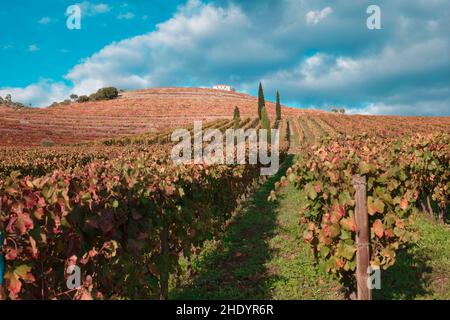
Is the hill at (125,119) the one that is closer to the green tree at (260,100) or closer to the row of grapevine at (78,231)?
the green tree at (260,100)

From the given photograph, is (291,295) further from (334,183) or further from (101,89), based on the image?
(101,89)

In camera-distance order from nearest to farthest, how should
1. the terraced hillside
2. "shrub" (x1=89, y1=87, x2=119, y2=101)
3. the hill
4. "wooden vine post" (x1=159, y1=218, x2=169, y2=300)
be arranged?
"wooden vine post" (x1=159, y1=218, x2=169, y2=300) < the hill < the terraced hillside < "shrub" (x1=89, y1=87, x2=119, y2=101)

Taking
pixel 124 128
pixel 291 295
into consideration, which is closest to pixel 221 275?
pixel 291 295

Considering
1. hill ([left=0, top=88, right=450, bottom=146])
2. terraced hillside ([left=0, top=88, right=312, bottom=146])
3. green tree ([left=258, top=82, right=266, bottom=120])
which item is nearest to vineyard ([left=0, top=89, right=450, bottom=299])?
hill ([left=0, top=88, right=450, bottom=146])

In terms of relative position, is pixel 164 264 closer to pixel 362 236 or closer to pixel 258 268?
pixel 362 236

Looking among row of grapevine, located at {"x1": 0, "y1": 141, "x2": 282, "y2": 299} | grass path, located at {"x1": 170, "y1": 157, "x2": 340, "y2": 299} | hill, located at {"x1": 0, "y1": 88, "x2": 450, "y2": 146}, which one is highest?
hill, located at {"x1": 0, "y1": 88, "x2": 450, "y2": 146}

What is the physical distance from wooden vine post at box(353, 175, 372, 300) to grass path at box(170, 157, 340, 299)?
4.16ft

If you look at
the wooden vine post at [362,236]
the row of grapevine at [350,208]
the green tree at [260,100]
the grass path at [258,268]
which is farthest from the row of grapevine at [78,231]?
the green tree at [260,100]

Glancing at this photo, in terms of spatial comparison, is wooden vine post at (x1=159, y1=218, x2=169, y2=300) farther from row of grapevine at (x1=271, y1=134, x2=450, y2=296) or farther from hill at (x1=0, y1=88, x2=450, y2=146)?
hill at (x1=0, y1=88, x2=450, y2=146)

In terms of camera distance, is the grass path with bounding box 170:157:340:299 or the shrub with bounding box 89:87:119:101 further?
the shrub with bounding box 89:87:119:101

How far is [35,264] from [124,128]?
81.7m

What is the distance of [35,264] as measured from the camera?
3.17 m

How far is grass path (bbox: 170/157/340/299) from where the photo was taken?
22.2 feet
